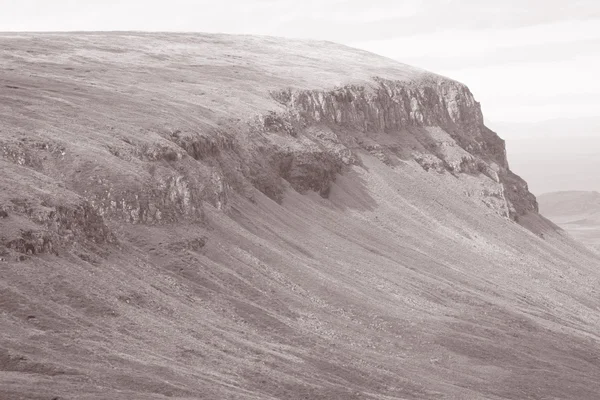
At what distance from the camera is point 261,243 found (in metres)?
87.9

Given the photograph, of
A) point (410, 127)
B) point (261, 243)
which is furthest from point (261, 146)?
point (410, 127)

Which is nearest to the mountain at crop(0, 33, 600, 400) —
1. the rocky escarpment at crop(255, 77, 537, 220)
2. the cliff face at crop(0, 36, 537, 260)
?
the cliff face at crop(0, 36, 537, 260)

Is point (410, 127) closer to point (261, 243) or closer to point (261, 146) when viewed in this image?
point (261, 146)

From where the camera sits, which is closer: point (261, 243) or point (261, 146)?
point (261, 243)

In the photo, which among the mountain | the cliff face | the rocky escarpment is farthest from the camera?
the rocky escarpment

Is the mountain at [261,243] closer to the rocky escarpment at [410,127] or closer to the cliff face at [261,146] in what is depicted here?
the cliff face at [261,146]

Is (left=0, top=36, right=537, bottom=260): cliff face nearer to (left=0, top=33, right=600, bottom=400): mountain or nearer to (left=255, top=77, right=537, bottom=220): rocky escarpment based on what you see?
(left=255, top=77, right=537, bottom=220): rocky escarpment

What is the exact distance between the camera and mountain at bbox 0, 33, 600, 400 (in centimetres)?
5944

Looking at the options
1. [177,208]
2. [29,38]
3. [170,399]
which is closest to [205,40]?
[29,38]

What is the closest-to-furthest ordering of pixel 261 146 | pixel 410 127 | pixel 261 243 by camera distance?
1. pixel 261 243
2. pixel 261 146
3. pixel 410 127

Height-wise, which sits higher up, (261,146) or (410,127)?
(410,127)

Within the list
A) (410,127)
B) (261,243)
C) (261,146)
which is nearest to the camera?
(261,243)

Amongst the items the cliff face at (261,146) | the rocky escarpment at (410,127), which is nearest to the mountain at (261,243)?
the cliff face at (261,146)

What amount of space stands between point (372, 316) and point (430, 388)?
48.1ft
